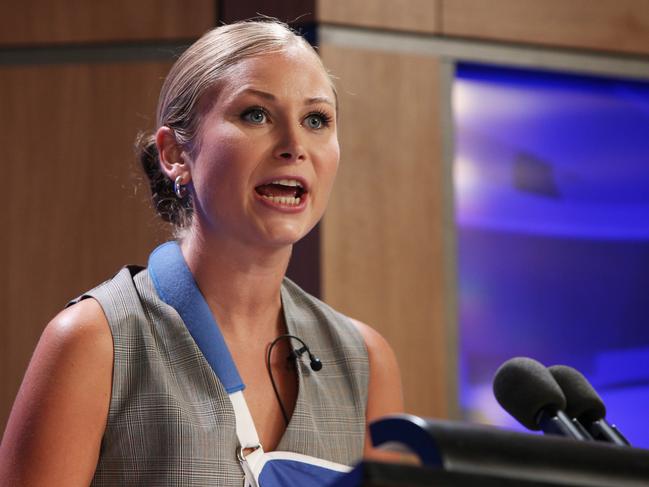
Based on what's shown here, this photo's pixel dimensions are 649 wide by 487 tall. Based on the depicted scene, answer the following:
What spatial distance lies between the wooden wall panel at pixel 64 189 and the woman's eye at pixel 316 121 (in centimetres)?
167

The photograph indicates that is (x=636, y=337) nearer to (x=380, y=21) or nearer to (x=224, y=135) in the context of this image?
(x=380, y=21)

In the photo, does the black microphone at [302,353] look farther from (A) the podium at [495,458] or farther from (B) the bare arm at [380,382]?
(A) the podium at [495,458]

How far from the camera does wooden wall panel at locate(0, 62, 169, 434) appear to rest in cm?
326

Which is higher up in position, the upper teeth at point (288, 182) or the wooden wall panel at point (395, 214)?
the upper teeth at point (288, 182)

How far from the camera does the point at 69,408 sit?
1411mm

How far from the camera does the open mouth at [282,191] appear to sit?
1565 millimetres

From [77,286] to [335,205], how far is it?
849mm

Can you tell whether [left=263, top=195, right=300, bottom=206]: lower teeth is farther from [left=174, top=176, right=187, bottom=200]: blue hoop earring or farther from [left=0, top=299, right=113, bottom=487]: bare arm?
[left=0, top=299, right=113, bottom=487]: bare arm

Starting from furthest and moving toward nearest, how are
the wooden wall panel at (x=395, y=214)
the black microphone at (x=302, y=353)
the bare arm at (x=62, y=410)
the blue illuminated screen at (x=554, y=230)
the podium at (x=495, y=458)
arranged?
1. the blue illuminated screen at (x=554, y=230)
2. the wooden wall panel at (x=395, y=214)
3. the black microphone at (x=302, y=353)
4. the bare arm at (x=62, y=410)
5. the podium at (x=495, y=458)

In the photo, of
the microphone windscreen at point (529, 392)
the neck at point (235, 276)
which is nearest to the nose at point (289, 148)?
the neck at point (235, 276)

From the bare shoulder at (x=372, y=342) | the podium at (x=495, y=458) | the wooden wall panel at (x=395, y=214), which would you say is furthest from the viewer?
the wooden wall panel at (x=395, y=214)

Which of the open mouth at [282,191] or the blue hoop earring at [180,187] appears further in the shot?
the blue hoop earring at [180,187]

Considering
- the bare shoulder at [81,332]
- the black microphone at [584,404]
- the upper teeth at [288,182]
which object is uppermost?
the upper teeth at [288,182]

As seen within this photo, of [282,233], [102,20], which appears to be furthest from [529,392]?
[102,20]
